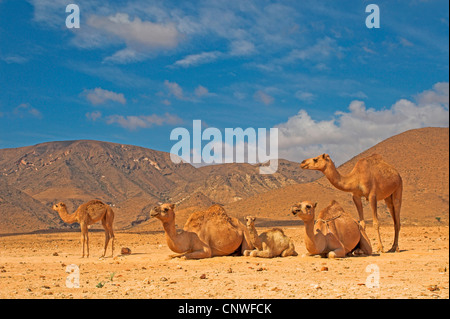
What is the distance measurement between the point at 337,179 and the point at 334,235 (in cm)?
257

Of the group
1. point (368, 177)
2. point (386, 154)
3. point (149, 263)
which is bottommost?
point (149, 263)

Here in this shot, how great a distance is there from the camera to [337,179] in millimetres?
15672

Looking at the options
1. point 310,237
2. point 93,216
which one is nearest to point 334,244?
point 310,237

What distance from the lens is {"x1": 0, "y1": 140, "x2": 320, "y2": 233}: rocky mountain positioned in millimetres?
86000

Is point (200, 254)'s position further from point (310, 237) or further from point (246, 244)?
point (310, 237)

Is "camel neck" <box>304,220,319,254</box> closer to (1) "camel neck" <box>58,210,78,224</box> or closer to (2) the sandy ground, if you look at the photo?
(2) the sandy ground

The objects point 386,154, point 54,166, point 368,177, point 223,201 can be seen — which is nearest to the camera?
point 368,177

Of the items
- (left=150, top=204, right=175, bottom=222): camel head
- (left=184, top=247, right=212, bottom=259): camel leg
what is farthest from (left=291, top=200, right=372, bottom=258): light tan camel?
(left=150, top=204, right=175, bottom=222): camel head

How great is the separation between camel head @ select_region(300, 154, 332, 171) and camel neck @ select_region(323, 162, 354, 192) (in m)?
0.18

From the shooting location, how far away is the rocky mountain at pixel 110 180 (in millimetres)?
86000

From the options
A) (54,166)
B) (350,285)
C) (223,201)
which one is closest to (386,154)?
(223,201)

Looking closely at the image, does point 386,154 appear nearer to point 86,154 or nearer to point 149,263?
point 149,263

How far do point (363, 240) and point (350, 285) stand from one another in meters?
6.04
